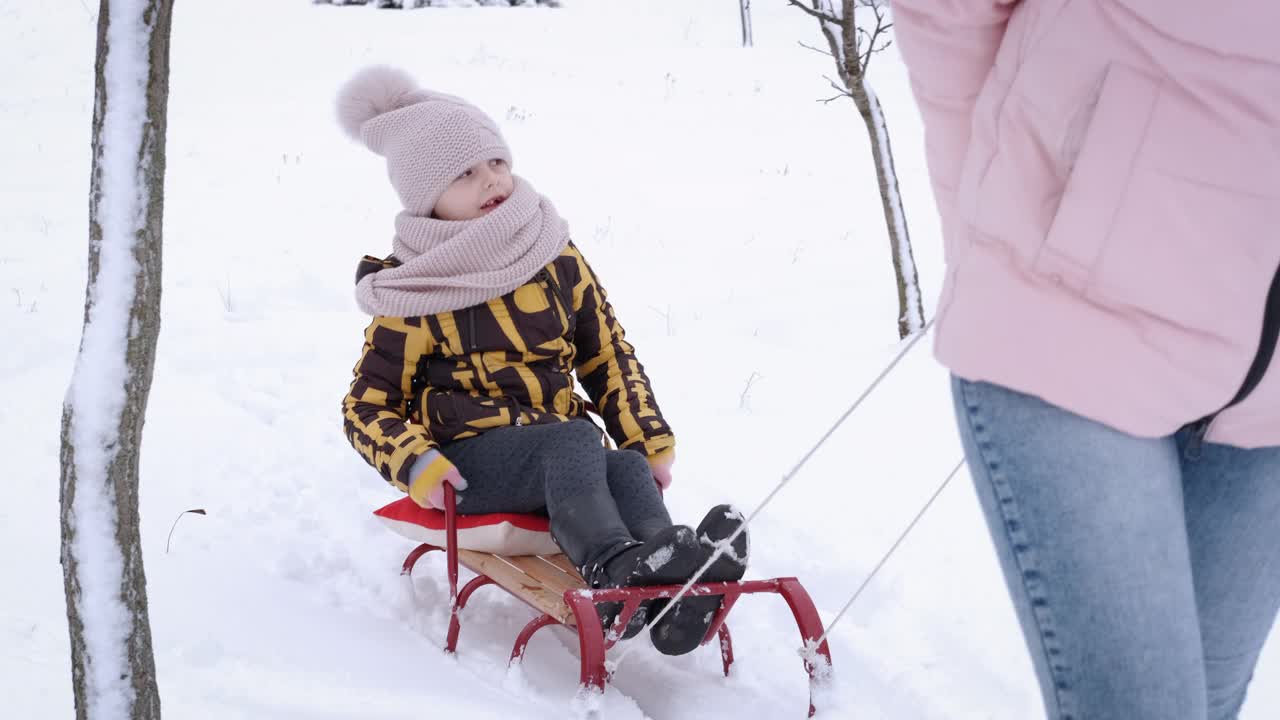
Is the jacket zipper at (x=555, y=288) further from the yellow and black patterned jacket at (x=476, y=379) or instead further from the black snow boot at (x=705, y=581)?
the black snow boot at (x=705, y=581)

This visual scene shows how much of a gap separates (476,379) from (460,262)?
0.31 metres

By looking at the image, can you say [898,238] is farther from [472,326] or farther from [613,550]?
[613,550]

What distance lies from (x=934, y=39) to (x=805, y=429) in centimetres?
287

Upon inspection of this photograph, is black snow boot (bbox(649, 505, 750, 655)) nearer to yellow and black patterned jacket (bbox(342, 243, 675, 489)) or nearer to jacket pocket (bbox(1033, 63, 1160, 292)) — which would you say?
yellow and black patterned jacket (bbox(342, 243, 675, 489))

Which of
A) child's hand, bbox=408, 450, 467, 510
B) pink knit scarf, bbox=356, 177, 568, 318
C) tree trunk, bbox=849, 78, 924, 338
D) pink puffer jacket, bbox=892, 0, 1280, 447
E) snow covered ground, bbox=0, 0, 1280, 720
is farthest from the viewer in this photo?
tree trunk, bbox=849, 78, 924, 338

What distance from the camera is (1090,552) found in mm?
1182

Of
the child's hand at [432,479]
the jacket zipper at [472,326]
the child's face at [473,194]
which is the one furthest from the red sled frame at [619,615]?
the child's face at [473,194]

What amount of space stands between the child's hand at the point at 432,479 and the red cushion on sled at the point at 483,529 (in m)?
0.11

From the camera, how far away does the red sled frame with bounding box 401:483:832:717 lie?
239 centimetres

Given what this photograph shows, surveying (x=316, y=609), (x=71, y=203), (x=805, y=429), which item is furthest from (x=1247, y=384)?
(x=71, y=203)

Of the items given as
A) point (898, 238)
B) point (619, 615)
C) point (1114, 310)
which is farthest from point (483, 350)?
point (898, 238)

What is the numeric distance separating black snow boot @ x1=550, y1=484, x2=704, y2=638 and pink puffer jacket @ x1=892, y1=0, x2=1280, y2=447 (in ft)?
3.99

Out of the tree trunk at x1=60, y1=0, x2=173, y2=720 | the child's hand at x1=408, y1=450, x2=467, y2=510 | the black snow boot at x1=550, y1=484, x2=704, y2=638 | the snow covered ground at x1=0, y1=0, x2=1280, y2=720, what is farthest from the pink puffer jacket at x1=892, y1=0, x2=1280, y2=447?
the child's hand at x1=408, y1=450, x2=467, y2=510

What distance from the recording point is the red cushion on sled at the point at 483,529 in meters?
2.83
